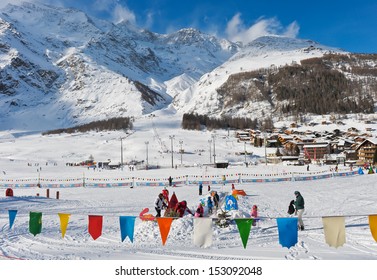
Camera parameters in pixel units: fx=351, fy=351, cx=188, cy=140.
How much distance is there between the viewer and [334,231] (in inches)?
390

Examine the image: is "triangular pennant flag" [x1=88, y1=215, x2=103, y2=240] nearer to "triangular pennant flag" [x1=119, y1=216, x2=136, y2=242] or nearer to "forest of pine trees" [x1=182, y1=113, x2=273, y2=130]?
"triangular pennant flag" [x1=119, y1=216, x2=136, y2=242]

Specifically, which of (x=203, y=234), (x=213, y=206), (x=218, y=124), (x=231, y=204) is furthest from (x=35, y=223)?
(x=218, y=124)

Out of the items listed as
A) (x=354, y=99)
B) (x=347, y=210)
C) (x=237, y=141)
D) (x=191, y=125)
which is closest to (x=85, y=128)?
(x=191, y=125)

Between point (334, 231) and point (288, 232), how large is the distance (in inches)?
49.4

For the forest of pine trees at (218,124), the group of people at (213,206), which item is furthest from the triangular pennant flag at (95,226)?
the forest of pine trees at (218,124)

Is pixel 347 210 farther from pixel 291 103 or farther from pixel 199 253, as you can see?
pixel 291 103

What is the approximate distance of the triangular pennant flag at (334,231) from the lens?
388 inches

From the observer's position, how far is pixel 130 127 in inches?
5965

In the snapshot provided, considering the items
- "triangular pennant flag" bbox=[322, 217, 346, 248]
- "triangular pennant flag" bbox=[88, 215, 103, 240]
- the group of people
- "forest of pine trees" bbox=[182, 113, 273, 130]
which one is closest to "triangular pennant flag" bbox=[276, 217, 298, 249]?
"triangular pennant flag" bbox=[322, 217, 346, 248]

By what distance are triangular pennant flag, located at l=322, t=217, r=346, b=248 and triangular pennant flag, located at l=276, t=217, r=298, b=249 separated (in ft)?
2.68

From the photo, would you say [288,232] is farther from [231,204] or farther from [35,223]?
[35,223]

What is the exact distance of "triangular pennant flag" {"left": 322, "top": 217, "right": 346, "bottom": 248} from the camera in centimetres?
987
